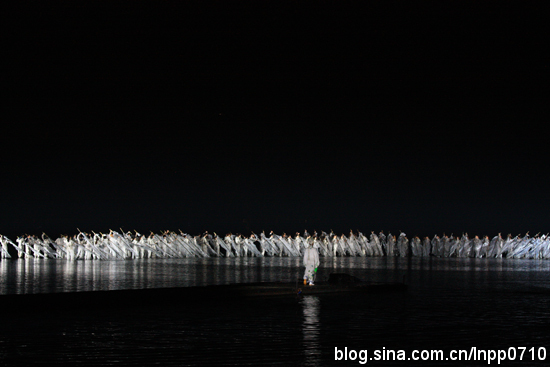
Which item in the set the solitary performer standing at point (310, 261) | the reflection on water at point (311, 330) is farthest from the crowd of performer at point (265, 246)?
the reflection on water at point (311, 330)

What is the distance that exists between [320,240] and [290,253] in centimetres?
468

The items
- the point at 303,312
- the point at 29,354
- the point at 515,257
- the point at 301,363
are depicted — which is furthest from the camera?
the point at 515,257

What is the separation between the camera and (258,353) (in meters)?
9.56

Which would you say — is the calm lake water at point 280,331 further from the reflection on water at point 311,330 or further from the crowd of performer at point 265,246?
the crowd of performer at point 265,246

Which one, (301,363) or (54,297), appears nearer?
(301,363)

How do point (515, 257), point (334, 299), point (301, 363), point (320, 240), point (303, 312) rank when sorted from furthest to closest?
point (320, 240) < point (515, 257) < point (334, 299) < point (303, 312) < point (301, 363)

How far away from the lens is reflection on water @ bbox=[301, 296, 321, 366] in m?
9.29

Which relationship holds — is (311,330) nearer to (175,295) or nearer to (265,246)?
(175,295)

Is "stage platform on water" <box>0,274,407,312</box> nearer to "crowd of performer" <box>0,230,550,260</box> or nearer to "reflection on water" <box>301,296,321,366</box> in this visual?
"reflection on water" <box>301,296,321,366</box>

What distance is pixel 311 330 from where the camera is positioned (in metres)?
11.7

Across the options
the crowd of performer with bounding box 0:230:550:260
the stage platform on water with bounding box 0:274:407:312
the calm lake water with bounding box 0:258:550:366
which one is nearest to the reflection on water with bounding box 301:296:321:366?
the calm lake water with bounding box 0:258:550:366

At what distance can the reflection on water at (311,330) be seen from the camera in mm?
9295

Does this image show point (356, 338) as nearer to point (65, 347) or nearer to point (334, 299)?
point (65, 347)

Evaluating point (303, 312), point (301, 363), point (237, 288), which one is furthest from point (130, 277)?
point (301, 363)
